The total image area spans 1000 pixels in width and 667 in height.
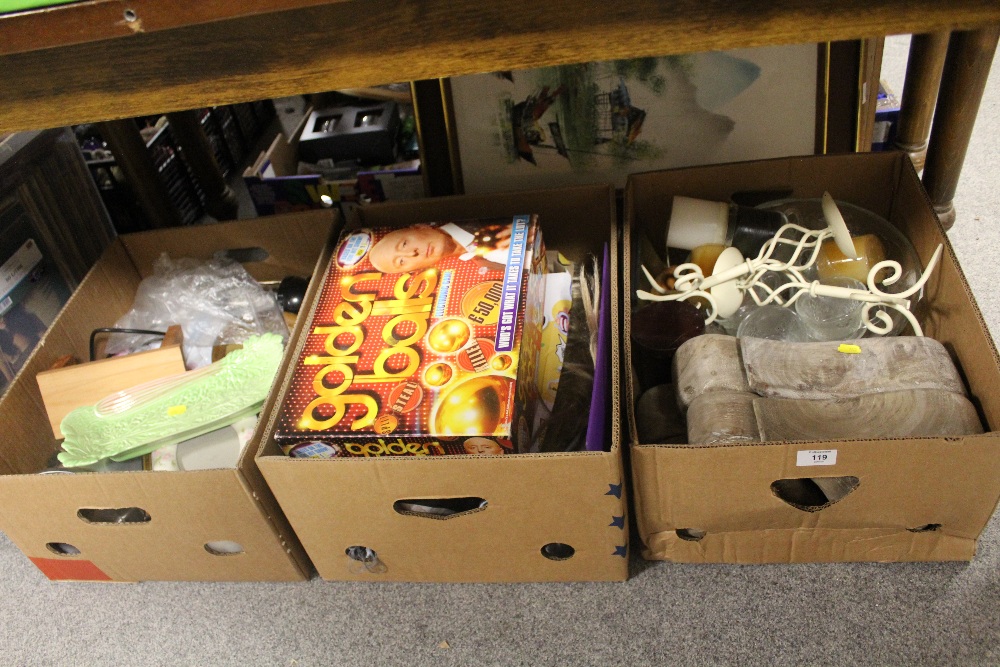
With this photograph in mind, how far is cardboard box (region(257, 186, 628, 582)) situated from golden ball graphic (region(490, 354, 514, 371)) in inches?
4.3

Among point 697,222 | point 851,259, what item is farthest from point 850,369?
point 697,222

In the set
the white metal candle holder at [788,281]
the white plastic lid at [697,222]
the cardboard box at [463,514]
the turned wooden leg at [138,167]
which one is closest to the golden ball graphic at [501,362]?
the cardboard box at [463,514]

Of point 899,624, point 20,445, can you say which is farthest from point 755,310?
point 20,445

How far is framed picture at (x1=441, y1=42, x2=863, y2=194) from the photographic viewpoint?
1097 millimetres

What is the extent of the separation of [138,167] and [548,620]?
1000 millimetres

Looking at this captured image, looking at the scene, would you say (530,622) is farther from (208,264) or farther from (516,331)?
(208,264)

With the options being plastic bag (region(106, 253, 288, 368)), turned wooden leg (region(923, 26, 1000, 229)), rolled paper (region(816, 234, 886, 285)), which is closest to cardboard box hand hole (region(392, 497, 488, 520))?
plastic bag (region(106, 253, 288, 368))

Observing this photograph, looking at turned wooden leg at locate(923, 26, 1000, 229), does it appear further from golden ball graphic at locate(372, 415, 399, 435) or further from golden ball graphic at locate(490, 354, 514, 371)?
golden ball graphic at locate(372, 415, 399, 435)

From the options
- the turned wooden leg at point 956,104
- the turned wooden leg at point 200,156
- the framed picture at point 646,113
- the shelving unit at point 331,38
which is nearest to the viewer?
the shelving unit at point 331,38

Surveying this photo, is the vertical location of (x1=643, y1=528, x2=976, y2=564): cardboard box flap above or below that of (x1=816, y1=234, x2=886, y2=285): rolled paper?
below

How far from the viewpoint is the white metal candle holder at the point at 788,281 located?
0.90 metres

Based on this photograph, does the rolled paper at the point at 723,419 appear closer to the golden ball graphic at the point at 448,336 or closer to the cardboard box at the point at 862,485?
the cardboard box at the point at 862,485

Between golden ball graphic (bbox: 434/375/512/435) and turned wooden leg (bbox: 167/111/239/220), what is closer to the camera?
golden ball graphic (bbox: 434/375/512/435)

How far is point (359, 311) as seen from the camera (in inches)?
37.4
